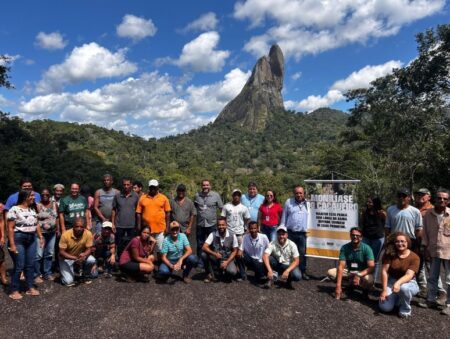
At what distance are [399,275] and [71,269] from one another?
529 centimetres

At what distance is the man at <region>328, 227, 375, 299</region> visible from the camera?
5.34 meters

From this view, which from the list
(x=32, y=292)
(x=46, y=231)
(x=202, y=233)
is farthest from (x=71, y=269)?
(x=202, y=233)

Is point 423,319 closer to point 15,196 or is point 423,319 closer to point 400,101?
point 15,196

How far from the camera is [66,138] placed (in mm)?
53062

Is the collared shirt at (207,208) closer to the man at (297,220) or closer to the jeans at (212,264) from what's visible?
the jeans at (212,264)

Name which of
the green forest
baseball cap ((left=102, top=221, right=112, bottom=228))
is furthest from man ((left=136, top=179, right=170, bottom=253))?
the green forest

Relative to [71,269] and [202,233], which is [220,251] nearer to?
[202,233]

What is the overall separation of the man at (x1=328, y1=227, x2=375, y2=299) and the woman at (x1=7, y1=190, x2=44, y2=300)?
486 cm

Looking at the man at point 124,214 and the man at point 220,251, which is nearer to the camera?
the man at point 220,251

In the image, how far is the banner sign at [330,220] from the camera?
6492 millimetres

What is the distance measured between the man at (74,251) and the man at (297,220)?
11.5 ft

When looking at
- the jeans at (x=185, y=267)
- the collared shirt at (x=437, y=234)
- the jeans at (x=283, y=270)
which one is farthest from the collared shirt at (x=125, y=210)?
the collared shirt at (x=437, y=234)

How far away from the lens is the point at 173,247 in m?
6.11

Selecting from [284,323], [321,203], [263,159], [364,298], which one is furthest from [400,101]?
[263,159]
